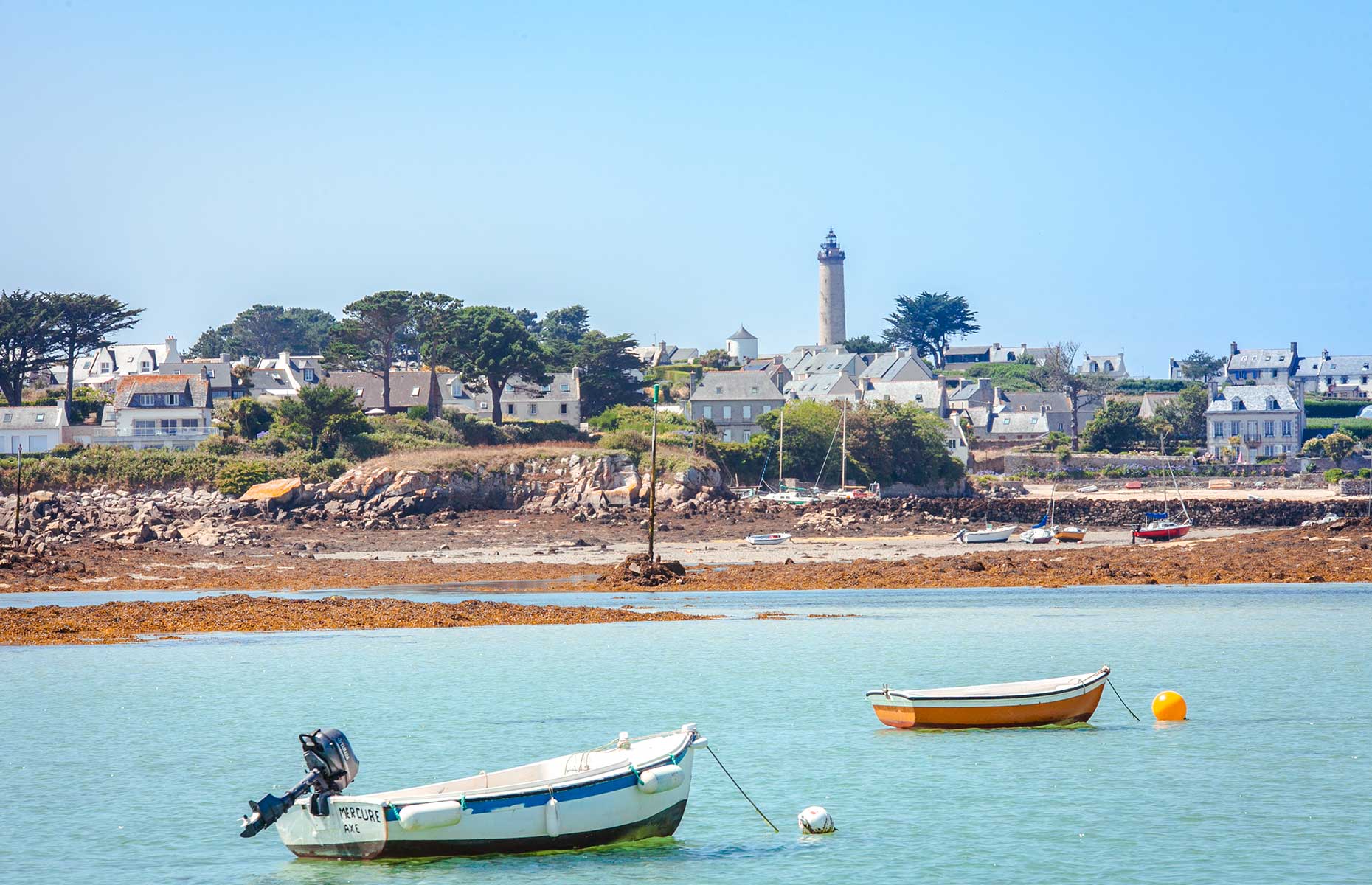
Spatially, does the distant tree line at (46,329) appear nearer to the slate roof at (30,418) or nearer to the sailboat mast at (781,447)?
the slate roof at (30,418)

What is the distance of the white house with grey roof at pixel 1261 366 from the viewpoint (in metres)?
158

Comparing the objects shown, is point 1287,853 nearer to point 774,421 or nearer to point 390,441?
point 390,441

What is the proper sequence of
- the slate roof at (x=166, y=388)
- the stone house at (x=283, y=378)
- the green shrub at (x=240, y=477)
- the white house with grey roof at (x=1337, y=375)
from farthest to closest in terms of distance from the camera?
the white house with grey roof at (x=1337, y=375) < the stone house at (x=283, y=378) < the slate roof at (x=166, y=388) < the green shrub at (x=240, y=477)

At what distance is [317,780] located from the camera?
14891 mm

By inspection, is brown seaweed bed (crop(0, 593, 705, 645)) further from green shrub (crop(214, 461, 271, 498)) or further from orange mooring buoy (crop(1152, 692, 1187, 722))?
green shrub (crop(214, 461, 271, 498))

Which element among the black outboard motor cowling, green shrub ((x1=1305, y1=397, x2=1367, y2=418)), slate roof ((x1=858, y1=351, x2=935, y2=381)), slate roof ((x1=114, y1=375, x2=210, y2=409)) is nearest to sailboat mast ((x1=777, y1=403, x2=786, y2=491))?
slate roof ((x1=114, y1=375, x2=210, y2=409))

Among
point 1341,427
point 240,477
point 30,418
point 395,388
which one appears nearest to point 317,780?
point 240,477

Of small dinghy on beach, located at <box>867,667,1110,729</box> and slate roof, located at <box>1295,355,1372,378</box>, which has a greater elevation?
slate roof, located at <box>1295,355,1372,378</box>

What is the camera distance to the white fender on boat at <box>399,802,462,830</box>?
1452cm

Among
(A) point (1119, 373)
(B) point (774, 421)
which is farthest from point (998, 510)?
(A) point (1119, 373)

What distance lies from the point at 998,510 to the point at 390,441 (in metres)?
37.2

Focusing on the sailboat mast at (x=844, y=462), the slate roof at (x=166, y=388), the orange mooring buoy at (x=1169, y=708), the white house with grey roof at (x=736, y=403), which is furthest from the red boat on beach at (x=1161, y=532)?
the slate roof at (x=166, y=388)

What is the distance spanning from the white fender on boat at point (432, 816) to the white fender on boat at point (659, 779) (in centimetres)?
207

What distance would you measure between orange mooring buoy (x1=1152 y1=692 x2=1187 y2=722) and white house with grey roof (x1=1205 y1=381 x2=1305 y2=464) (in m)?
105
